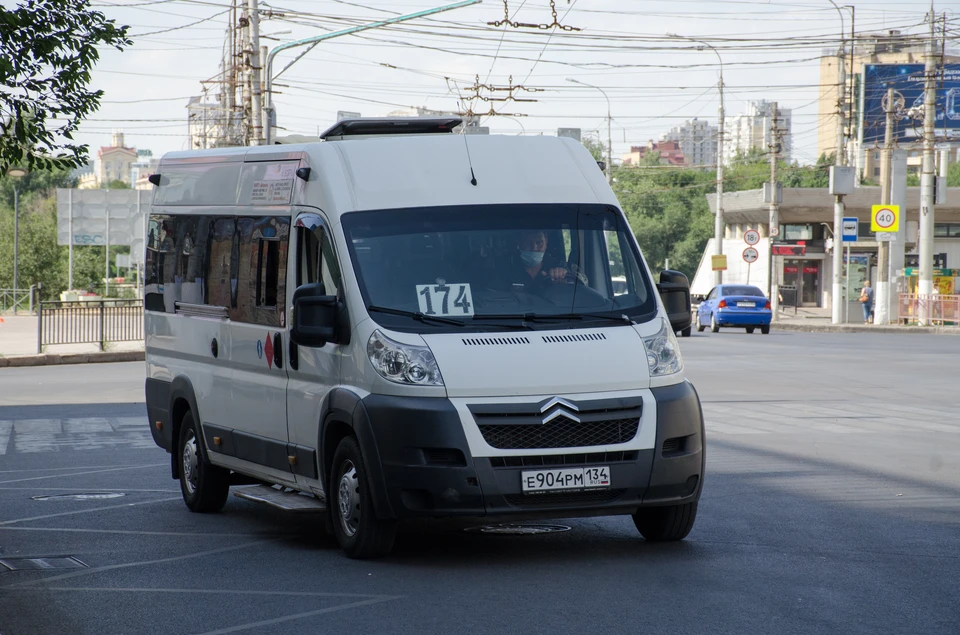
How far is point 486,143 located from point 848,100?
45.0 metres

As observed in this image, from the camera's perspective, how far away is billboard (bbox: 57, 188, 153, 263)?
53844mm

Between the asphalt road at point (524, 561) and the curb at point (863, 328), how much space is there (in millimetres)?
30626

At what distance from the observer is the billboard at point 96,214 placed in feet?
177

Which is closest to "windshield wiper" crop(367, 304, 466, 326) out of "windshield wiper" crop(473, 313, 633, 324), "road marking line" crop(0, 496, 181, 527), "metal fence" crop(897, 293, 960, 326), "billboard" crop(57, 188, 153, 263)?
"windshield wiper" crop(473, 313, 633, 324)

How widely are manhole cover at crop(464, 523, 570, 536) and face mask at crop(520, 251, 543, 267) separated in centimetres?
168

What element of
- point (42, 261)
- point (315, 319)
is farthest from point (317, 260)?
point (42, 261)

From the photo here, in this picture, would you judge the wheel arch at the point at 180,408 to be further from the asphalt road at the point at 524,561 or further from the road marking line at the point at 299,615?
the road marking line at the point at 299,615

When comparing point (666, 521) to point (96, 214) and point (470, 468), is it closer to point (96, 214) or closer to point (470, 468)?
point (470, 468)

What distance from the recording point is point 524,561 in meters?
7.33

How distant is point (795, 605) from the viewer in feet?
20.0

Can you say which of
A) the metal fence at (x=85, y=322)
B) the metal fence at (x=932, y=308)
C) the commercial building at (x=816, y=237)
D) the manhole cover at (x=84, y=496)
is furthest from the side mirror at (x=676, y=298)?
the commercial building at (x=816, y=237)

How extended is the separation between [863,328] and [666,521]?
38.8 m

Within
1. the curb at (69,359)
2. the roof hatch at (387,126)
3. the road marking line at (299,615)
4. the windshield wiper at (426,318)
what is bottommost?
the curb at (69,359)

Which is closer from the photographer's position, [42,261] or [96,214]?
[96,214]
